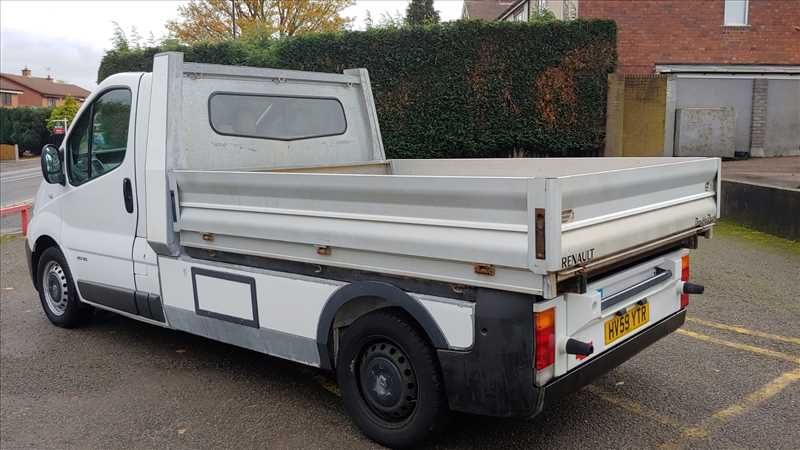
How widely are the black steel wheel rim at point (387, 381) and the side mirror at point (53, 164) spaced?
340cm

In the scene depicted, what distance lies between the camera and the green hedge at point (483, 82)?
14750 millimetres

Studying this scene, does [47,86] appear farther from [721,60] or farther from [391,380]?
[391,380]

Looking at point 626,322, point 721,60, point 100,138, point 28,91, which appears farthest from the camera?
point 28,91

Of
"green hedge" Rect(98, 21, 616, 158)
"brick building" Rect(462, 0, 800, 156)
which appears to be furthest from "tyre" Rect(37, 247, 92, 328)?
"brick building" Rect(462, 0, 800, 156)

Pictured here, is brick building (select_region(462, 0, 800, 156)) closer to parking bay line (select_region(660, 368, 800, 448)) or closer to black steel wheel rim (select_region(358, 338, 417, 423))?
parking bay line (select_region(660, 368, 800, 448))

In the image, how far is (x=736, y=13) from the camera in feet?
66.4

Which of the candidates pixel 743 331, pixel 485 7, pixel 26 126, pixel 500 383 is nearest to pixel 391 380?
pixel 500 383

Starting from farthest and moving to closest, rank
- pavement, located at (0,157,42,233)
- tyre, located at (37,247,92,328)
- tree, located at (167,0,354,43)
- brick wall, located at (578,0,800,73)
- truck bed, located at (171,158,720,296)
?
tree, located at (167,0,354,43) → brick wall, located at (578,0,800,73) → pavement, located at (0,157,42,233) → tyre, located at (37,247,92,328) → truck bed, located at (171,158,720,296)

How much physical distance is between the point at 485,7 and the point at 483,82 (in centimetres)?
3279

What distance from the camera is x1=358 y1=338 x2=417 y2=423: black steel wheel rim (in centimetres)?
356

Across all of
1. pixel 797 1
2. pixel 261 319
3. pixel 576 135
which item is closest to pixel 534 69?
pixel 576 135

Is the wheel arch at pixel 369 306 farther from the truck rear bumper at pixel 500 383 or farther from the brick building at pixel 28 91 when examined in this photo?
the brick building at pixel 28 91

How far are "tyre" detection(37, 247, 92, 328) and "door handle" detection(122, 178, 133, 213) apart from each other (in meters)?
1.24

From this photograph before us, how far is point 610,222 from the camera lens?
10.9 feet
